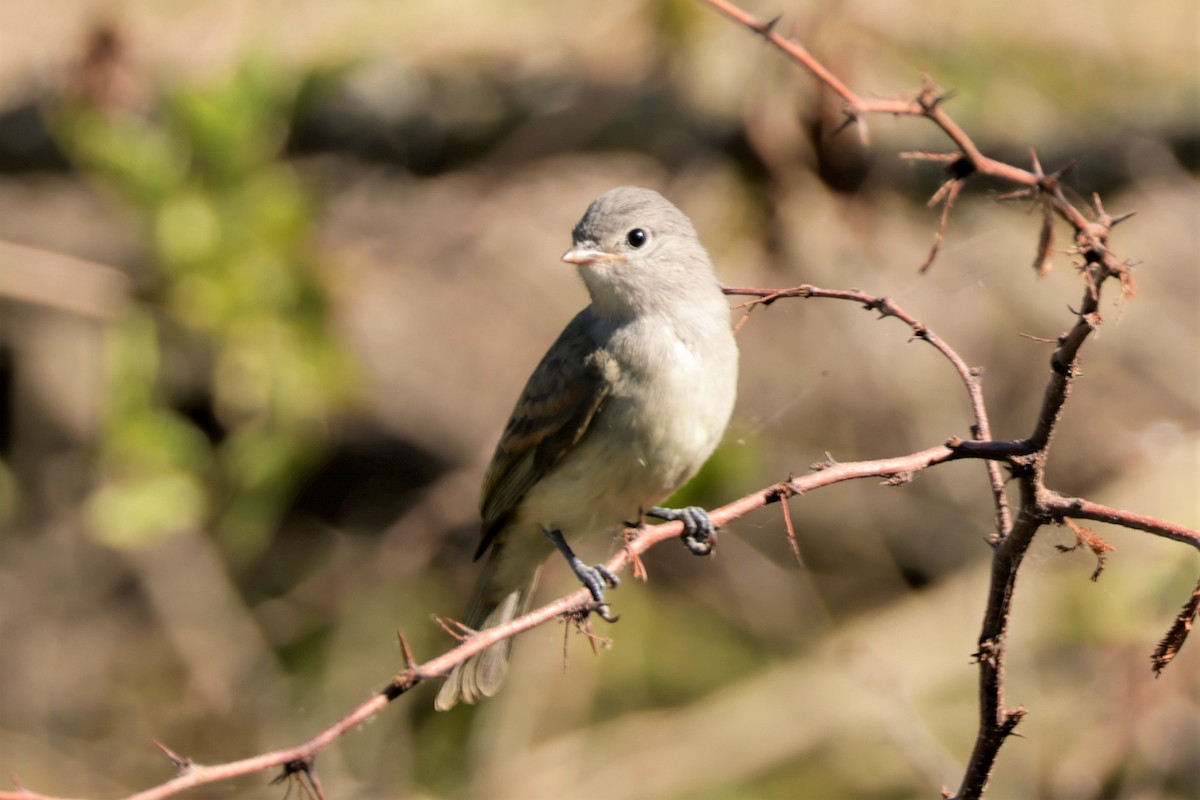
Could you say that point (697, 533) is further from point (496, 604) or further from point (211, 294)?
point (211, 294)

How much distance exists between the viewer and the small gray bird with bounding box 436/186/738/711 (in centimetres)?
402

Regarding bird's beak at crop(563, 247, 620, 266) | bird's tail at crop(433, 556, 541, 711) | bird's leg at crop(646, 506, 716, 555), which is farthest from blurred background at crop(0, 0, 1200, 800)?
bird's beak at crop(563, 247, 620, 266)

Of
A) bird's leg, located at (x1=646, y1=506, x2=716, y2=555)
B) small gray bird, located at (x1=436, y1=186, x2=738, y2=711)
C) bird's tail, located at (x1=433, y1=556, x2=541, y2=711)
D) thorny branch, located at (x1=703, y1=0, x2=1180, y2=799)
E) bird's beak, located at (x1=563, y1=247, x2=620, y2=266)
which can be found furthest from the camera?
bird's tail, located at (x1=433, y1=556, x2=541, y2=711)

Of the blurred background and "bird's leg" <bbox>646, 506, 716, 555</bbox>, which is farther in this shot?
the blurred background

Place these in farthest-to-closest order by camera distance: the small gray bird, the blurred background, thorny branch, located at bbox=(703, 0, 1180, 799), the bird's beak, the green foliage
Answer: the blurred background → the green foliage → the bird's beak → the small gray bird → thorny branch, located at bbox=(703, 0, 1180, 799)

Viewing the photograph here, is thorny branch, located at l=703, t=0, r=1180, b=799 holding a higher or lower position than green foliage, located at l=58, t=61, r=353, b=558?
lower

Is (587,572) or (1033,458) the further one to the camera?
(587,572)

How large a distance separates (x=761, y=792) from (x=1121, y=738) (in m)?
2.38

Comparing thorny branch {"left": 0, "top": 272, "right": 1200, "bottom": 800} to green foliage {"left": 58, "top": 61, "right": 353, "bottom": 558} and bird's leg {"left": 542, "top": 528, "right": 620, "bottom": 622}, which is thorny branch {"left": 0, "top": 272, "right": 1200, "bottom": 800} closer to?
bird's leg {"left": 542, "top": 528, "right": 620, "bottom": 622}

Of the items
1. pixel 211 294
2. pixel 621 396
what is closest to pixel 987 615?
pixel 621 396

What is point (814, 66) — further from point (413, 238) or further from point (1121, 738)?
point (413, 238)

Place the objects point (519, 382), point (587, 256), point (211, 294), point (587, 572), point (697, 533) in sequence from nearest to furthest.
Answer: point (697, 533) < point (587, 256) < point (587, 572) < point (211, 294) < point (519, 382)

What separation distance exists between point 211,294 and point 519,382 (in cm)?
341

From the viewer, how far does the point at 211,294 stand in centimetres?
561
